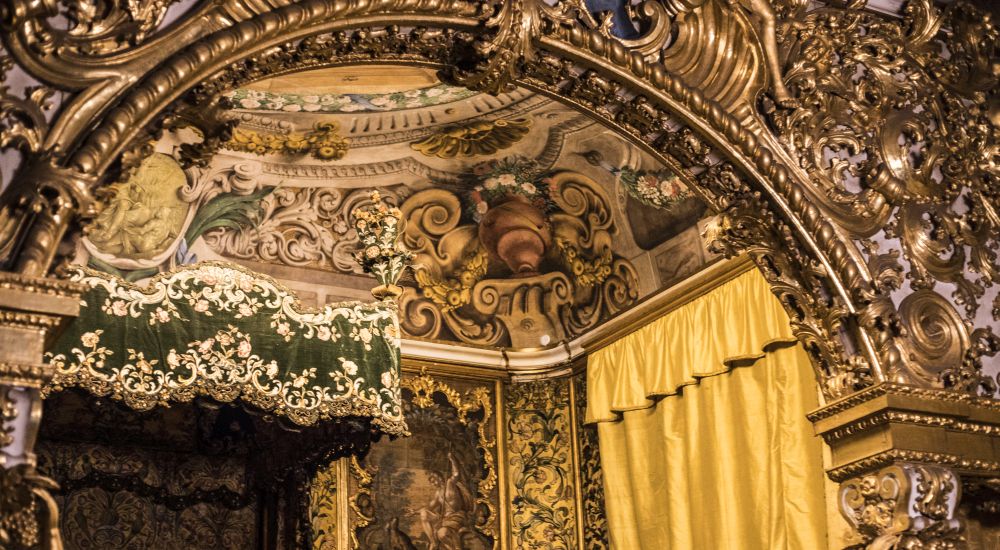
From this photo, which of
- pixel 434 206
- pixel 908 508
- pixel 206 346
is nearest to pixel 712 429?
pixel 434 206

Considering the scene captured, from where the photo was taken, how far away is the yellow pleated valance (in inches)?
278

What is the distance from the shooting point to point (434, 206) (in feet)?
27.7

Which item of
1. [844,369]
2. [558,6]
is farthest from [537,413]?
[558,6]

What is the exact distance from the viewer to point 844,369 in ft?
16.9

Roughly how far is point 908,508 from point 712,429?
2.57 meters

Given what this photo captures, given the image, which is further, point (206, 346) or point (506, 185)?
point (506, 185)

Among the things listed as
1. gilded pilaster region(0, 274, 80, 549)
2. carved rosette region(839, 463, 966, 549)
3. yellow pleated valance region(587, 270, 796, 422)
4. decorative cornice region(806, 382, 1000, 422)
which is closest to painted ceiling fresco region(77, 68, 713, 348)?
yellow pleated valance region(587, 270, 796, 422)

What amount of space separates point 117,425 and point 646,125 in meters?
3.67

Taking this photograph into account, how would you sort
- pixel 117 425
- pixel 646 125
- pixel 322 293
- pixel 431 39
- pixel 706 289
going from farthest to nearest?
pixel 322 293 < pixel 706 289 < pixel 117 425 < pixel 646 125 < pixel 431 39

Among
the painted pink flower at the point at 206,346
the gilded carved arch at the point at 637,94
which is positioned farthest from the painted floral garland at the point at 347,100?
the gilded carved arch at the point at 637,94

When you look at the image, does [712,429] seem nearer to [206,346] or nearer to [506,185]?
[506,185]

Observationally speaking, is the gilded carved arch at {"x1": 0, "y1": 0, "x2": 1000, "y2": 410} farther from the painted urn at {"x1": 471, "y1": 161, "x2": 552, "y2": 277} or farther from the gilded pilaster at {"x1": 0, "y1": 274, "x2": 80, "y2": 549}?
the painted urn at {"x1": 471, "y1": 161, "x2": 552, "y2": 277}

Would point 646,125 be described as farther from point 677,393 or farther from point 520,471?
point 520,471

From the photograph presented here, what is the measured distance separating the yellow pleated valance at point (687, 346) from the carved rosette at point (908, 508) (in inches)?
77.1
